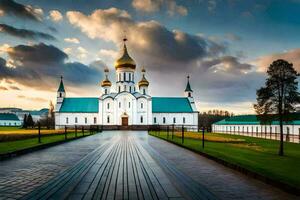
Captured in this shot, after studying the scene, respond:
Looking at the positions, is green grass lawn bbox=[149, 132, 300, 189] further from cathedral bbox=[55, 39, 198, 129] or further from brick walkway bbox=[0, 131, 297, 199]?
cathedral bbox=[55, 39, 198, 129]

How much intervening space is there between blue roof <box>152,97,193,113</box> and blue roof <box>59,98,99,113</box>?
16.4 m

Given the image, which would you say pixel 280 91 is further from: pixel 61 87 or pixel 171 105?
pixel 61 87

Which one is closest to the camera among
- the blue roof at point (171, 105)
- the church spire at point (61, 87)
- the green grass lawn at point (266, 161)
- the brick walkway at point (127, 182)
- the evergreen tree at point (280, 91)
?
the brick walkway at point (127, 182)

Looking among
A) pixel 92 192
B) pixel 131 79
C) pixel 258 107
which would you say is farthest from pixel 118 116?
pixel 92 192

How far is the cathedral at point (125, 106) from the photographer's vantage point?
252 feet

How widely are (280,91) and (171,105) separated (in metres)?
68.5

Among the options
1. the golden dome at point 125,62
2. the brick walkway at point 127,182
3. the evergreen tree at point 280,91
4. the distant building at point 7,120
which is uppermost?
the golden dome at point 125,62

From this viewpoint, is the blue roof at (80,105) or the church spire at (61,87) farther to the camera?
the church spire at (61,87)

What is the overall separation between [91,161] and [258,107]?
10451mm

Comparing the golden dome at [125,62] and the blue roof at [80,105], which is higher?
the golden dome at [125,62]

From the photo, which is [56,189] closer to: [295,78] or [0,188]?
[0,188]

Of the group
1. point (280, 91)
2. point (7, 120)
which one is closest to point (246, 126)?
point (280, 91)

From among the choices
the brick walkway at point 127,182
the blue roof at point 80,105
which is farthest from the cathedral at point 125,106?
the brick walkway at point 127,182

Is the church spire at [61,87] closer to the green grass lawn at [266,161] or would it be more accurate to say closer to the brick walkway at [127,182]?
the green grass lawn at [266,161]
